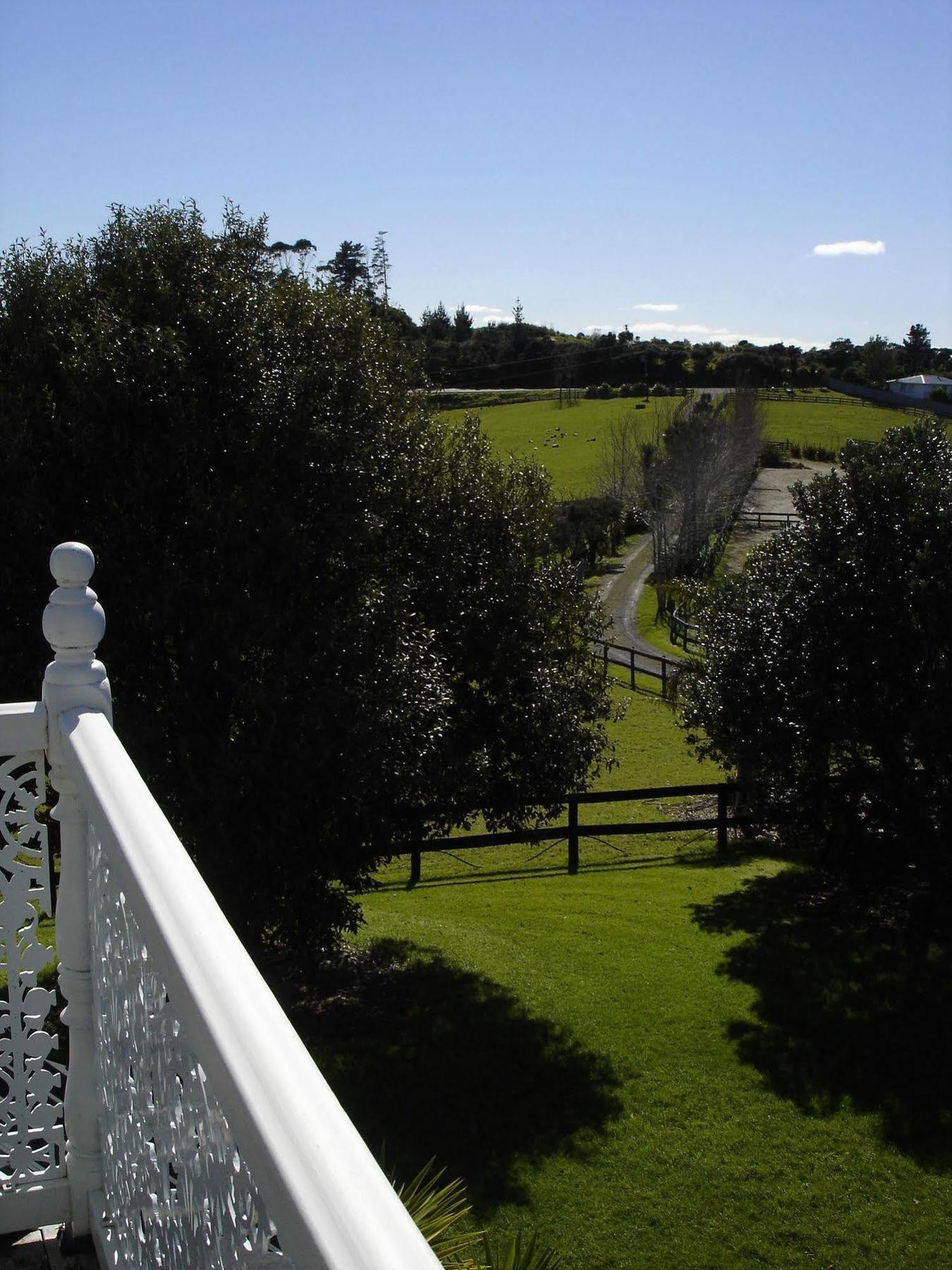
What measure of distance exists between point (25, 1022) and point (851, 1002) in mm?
9874

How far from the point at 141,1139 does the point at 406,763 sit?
22.1 ft

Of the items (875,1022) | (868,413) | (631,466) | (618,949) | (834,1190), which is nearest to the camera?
(834,1190)

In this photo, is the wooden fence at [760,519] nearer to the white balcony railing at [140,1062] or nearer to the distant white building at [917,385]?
the distant white building at [917,385]

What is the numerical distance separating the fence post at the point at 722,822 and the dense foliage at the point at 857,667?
3826mm

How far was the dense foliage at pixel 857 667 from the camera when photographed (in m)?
12.2

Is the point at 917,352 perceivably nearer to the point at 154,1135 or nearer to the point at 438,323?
the point at 438,323

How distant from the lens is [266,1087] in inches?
49.9

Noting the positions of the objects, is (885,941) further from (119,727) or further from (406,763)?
(119,727)

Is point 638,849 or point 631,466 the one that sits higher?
point 631,466

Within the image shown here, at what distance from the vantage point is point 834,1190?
26.8 ft

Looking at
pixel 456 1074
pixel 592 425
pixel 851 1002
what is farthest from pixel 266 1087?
pixel 592 425

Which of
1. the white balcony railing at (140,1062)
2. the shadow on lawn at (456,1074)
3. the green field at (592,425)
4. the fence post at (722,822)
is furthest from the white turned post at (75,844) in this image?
the green field at (592,425)

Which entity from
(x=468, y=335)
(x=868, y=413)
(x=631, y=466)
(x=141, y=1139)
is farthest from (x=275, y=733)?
(x=468, y=335)

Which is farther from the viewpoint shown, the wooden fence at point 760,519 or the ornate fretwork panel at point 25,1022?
the wooden fence at point 760,519
